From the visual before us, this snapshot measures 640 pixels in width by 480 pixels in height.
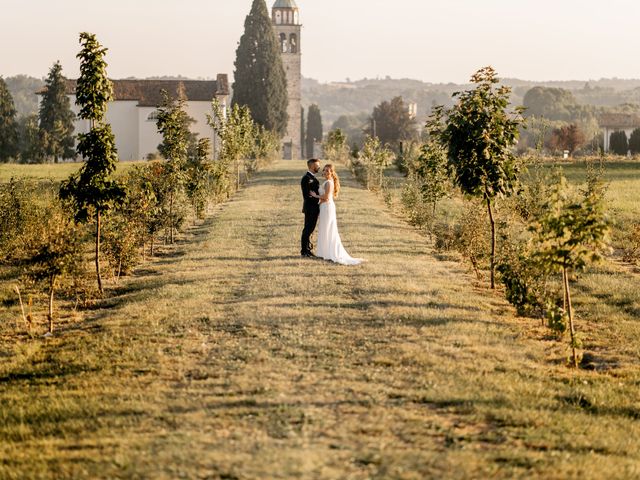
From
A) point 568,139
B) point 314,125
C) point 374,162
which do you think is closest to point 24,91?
point 314,125

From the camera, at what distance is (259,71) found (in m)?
66.1

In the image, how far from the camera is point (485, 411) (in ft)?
23.5

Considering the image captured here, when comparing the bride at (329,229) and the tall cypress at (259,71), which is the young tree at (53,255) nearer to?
the bride at (329,229)

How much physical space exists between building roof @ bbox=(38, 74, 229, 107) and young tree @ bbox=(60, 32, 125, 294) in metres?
56.6

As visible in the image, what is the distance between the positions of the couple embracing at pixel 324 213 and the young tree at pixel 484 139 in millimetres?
2758

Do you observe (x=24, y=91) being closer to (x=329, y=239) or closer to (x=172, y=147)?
(x=172, y=147)

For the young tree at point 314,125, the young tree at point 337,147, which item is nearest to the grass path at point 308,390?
the young tree at point 337,147

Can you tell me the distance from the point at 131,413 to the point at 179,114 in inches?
563

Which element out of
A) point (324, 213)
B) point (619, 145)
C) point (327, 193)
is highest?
point (619, 145)

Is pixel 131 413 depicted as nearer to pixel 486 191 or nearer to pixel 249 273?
pixel 249 273

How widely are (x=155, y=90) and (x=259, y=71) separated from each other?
425 inches

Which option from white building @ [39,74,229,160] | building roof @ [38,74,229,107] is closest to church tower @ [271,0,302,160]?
building roof @ [38,74,229,107]

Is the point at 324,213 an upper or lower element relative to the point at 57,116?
lower

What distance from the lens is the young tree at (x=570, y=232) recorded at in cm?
951
